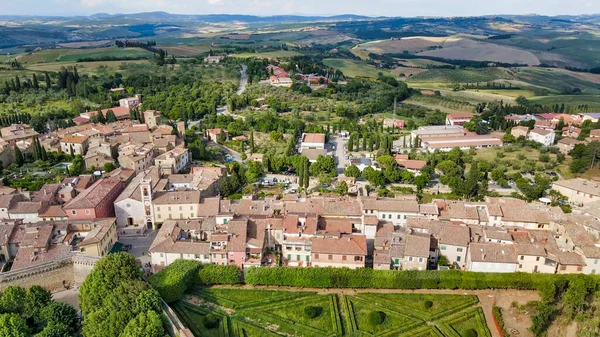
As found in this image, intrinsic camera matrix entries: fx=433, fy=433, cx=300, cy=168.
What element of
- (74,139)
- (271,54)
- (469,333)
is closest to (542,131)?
(469,333)

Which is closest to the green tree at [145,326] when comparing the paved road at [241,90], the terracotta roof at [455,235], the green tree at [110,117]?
the terracotta roof at [455,235]

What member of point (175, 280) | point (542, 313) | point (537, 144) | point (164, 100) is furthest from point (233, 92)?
point (542, 313)

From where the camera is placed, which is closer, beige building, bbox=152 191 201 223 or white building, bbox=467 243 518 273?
white building, bbox=467 243 518 273

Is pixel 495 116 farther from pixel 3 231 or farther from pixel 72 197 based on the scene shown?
pixel 3 231

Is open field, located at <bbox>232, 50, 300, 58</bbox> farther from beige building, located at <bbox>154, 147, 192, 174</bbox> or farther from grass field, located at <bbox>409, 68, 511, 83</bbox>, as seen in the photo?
beige building, located at <bbox>154, 147, 192, 174</bbox>

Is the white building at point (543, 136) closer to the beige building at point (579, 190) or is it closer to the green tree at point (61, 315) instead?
the beige building at point (579, 190)

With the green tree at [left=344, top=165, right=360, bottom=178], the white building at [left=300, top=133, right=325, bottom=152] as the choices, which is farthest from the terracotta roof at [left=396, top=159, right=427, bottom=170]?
the white building at [left=300, top=133, right=325, bottom=152]
